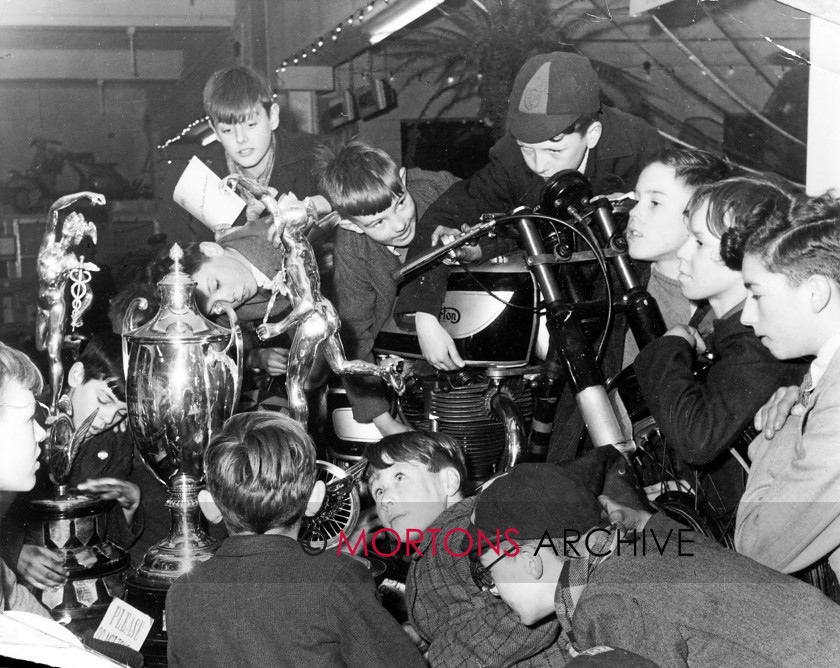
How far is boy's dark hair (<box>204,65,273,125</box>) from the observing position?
2.03 metres

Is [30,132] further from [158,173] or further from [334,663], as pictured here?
[334,663]

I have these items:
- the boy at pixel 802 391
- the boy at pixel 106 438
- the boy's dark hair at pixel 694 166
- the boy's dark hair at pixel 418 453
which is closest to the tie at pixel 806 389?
the boy at pixel 802 391

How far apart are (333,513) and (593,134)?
96 cm

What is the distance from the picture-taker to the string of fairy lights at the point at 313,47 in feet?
6.73

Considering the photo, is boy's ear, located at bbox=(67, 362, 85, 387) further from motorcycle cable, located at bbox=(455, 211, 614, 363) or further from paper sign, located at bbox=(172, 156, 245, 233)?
motorcycle cable, located at bbox=(455, 211, 614, 363)

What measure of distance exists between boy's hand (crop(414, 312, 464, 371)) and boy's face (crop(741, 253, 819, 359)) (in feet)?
1.95

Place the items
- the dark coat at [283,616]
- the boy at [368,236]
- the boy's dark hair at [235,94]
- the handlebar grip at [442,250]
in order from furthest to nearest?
the boy's dark hair at [235,94], the boy at [368,236], the handlebar grip at [442,250], the dark coat at [283,616]

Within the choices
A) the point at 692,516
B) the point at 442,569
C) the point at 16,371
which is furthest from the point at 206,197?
the point at 692,516

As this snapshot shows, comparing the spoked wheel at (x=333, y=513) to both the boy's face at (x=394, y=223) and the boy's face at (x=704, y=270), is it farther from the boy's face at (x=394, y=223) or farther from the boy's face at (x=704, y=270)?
the boy's face at (x=704, y=270)

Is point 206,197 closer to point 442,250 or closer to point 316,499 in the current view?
point 442,250

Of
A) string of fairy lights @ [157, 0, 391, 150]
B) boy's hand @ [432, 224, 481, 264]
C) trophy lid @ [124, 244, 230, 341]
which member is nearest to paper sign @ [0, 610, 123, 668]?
trophy lid @ [124, 244, 230, 341]

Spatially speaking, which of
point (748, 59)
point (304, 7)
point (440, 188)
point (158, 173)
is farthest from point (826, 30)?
point (158, 173)

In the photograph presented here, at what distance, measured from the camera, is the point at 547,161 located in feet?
6.36

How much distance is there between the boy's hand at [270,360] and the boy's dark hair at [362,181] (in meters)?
0.43
